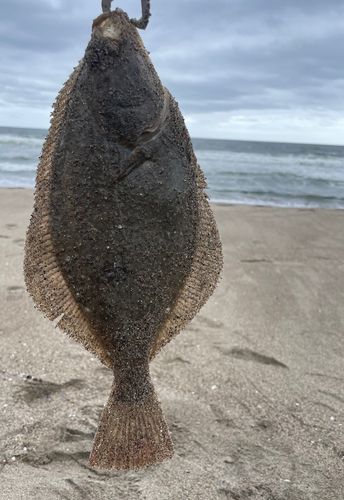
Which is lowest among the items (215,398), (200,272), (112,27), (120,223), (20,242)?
(215,398)

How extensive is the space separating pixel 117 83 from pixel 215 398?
2.53 metres

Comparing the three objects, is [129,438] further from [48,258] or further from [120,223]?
[120,223]

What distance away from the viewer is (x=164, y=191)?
6.06 ft

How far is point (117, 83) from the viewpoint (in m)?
1.74

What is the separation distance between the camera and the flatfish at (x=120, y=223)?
1763 millimetres

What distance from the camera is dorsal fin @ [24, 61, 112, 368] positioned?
1.87 metres

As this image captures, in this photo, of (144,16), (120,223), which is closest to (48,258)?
(120,223)

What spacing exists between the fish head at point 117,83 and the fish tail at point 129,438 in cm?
136

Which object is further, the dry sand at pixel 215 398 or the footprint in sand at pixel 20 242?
the footprint in sand at pixel 20 242

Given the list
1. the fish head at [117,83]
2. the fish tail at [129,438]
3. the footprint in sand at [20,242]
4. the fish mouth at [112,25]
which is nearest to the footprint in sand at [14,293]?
the footprint in sand at [20,242]

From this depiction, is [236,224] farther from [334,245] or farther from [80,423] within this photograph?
[80,423]

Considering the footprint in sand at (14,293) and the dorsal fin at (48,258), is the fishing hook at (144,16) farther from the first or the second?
the footprint in sand at (14,293)

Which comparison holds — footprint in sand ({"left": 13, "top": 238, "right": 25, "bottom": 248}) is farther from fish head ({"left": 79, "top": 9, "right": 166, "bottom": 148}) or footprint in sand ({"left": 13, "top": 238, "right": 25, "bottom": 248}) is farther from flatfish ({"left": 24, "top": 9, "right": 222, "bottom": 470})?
fish head ({"left": 79, "top": 9, "right": 166, "bottom": 148})

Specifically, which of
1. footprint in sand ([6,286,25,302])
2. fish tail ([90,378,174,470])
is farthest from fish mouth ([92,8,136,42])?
footprint in sand ([6,286,25,302])
